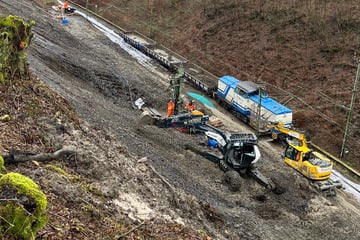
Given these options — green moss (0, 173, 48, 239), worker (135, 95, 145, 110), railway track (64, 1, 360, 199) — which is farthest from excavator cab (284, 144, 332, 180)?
green moss (0, 173, 48, 239)

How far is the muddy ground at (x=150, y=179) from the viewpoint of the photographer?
12552 millimetres

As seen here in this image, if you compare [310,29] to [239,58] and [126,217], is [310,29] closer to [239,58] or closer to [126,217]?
[239,58]

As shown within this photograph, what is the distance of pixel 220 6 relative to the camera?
47.0 meters

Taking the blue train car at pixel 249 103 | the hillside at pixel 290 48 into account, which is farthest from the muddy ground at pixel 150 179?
the hillside at pixel 290 48

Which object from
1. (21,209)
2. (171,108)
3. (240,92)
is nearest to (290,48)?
(240,92)

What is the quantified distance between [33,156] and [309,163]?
14.9 meters

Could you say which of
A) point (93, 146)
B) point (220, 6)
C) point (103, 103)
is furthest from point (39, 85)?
point (220, 6)

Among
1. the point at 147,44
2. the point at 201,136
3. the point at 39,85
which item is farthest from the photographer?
the point at 147,44

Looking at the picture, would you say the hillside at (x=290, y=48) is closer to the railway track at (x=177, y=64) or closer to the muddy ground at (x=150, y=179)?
the railway track at (x=177, y=64)

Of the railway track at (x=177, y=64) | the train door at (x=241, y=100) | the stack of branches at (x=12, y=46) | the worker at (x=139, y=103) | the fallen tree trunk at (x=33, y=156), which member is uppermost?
the stack of branches at (x=12, y=46)

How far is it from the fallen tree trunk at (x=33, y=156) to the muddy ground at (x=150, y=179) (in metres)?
0.29

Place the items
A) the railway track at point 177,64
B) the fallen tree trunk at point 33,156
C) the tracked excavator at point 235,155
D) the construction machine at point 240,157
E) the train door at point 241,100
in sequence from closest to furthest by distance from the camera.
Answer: the fallen tree trunk at point 33,156
the tracked excavator at point 235,155
the construction machine at point 240,157
the railway track at point 177,64
the train door at point 241,100

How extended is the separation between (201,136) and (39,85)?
10.5 metres

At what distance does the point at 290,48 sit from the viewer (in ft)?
121
